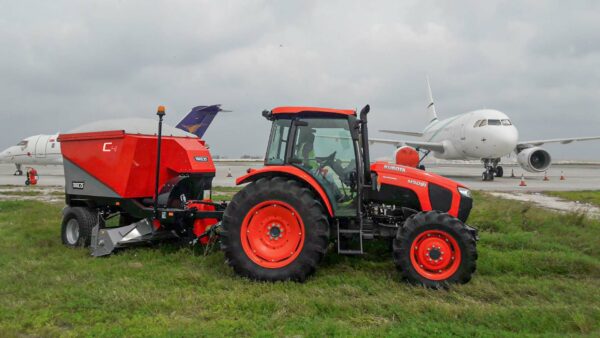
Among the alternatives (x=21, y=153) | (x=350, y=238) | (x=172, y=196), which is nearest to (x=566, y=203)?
(x=350, y=238)

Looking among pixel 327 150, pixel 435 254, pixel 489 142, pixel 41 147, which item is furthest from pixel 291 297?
pixel 41 147

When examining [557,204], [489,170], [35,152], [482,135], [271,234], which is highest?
[482,135]

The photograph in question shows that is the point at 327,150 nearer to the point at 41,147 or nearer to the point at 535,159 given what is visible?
the point at 535,159

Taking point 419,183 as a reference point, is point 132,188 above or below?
below

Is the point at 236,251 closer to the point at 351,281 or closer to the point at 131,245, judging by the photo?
the point at 351,281

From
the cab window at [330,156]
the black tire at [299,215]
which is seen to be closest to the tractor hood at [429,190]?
the cab window at [330,156]

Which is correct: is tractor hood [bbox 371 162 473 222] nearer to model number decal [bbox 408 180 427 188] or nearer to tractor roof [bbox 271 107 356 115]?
model number decal [bbox 408 180 427 188]

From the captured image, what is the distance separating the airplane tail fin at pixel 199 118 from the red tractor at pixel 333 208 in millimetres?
18300

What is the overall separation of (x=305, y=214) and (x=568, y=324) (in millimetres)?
2454

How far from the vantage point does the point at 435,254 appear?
4.56 m

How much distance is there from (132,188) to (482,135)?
18.5 metres

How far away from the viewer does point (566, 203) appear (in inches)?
477

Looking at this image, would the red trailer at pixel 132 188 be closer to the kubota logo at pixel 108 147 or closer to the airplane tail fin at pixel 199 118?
the kubota logo at pixel 108 147

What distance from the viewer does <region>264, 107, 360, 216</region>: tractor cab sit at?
16.1 ft
